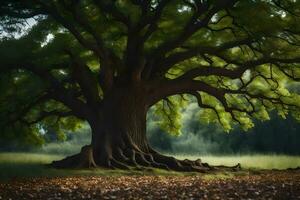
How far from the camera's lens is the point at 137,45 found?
23.3 meters

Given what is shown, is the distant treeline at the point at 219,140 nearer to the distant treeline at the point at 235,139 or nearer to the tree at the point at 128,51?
the distant treeline at the point at 235,139

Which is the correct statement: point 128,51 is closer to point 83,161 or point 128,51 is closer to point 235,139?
point 83,161

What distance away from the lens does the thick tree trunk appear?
2233 centimetres

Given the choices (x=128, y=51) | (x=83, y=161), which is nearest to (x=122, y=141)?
(x=83, y=161)

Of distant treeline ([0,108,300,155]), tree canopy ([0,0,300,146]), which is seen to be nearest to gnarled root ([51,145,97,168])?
tree canopy ([0,0,300,146])

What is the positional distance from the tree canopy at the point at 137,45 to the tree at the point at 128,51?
0.16 feet

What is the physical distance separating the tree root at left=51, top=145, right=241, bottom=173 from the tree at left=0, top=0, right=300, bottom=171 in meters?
0.05

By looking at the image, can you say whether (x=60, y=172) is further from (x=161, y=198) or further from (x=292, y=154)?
(x=292, y=154)

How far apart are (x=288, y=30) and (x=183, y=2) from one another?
489 cm

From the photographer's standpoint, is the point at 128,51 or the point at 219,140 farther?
the point at 219,140

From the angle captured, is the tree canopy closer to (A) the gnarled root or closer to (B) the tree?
(B) the tree

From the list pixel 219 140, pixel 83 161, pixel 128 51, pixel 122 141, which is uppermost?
pixel 128 51

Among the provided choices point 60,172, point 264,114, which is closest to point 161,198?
point 60,172

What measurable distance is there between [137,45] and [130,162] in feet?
18.0
